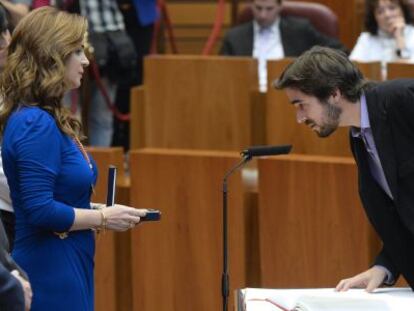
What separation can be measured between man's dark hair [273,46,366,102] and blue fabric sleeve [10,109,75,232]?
0.60 metres

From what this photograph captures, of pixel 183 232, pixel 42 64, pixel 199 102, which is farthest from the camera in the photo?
pixel 199 102

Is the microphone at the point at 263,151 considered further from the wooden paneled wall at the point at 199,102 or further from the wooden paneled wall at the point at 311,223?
the wooden paneled wall at the point at 199,102

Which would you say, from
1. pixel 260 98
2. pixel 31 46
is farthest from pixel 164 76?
pixel 31 46

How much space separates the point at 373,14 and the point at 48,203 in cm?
283

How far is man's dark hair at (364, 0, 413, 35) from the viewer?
5.06 metres

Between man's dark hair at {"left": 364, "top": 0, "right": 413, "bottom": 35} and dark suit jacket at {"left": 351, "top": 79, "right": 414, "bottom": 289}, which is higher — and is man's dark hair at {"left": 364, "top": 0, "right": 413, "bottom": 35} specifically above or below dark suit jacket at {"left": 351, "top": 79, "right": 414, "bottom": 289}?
above

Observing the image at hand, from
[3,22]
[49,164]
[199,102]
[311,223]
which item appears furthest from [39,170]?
[199,102]

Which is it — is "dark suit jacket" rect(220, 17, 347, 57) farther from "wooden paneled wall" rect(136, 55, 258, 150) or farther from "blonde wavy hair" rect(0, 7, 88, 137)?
"blonde wavy hair" rect(0, 7, 88, 137)

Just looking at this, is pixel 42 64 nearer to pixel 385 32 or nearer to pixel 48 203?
pixel 48 203

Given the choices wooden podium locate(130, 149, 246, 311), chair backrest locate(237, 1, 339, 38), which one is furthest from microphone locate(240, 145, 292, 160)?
chair backrest locate(237, 1, 339, 38)

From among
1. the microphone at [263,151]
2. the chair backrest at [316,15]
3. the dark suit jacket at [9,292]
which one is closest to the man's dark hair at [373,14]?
the chair backrest at [316,15]

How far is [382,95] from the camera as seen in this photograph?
8.70 ft

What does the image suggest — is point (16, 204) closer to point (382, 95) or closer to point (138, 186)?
point (382, 95)

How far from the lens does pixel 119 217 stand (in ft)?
9.00
